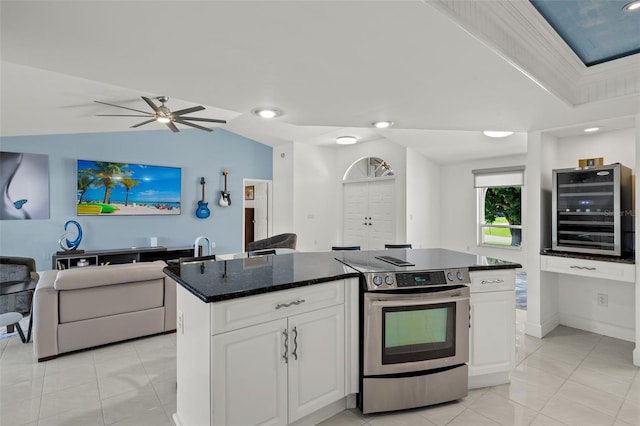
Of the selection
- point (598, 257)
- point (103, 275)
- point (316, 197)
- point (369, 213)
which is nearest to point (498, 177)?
point (369, 213)

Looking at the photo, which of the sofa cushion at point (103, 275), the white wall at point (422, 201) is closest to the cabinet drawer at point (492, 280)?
the sofa cushion at point (103, 275)

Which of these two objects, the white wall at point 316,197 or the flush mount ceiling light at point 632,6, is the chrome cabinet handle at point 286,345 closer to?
the flush mount ceiling light at point 632,6

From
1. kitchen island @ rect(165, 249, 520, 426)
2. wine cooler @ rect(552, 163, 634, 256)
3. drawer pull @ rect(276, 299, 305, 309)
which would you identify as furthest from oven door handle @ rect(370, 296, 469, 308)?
wine cooler @ rect(552, 163, 634, 256)

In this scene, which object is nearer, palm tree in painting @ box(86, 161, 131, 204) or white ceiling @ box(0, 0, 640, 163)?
white ceiling @ box(0, 0, 640, 163)

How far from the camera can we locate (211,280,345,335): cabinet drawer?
5.16 feet

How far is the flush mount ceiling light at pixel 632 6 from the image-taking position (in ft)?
5.99

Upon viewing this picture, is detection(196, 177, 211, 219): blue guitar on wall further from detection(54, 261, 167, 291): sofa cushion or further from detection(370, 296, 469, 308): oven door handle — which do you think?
detection(370, 296, 469, 308): oven door handle

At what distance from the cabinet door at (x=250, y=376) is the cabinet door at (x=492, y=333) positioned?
1406 mm

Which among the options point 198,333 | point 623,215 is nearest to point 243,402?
point 198,333

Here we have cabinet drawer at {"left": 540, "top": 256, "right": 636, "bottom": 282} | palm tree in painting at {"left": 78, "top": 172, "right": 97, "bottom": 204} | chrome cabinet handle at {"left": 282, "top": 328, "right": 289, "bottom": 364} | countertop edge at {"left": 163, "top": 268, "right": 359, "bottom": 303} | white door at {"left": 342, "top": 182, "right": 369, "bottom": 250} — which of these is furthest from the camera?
white door at {"left": 342, "top": 182, "right": 369, "bottom": 250}

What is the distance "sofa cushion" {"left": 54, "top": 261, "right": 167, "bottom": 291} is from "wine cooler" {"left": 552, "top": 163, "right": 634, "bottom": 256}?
13.2ft

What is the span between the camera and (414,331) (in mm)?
2131

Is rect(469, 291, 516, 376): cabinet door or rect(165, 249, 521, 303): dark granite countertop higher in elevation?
rect(165, 249, 521, 303): dark granite countertop

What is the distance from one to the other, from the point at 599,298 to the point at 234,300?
3974 mm
